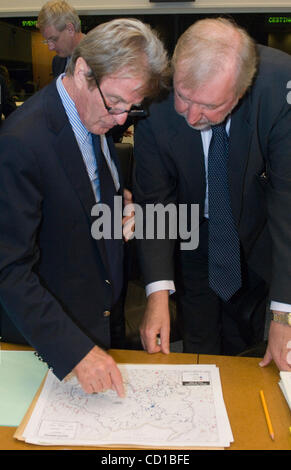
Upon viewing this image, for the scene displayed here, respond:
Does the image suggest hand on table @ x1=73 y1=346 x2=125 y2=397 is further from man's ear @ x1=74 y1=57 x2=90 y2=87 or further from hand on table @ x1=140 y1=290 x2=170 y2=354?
man's ear @ x1=74 y1=57 x2=90 y2=87

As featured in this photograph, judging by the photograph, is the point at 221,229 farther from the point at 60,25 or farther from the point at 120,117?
the point at 60,25

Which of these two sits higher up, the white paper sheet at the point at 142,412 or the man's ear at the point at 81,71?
the man's ear at the point at 81,71

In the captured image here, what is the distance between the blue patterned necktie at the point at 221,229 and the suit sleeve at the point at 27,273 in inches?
22.9

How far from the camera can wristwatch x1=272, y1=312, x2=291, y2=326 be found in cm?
131

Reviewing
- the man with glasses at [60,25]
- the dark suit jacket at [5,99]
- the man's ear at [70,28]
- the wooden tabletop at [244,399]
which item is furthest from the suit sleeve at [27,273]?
the dark suit jacket at [5,99]

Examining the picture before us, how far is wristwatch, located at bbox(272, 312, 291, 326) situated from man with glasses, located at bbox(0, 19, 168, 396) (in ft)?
1.56

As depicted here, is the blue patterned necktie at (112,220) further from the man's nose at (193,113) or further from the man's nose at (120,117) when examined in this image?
the man's nose at (193,113)

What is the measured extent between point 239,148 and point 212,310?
2.09 ft

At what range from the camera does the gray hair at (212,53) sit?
1.18 metres

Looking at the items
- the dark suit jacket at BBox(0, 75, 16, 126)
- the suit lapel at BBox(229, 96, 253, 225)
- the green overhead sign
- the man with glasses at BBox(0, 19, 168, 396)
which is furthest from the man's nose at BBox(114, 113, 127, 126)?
the green overhead sign

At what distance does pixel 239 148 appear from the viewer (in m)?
1.42

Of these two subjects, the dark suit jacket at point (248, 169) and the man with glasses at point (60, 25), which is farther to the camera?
the man with glasses at point (60, 25)

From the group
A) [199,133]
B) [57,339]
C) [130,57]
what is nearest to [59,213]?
[57,339]
